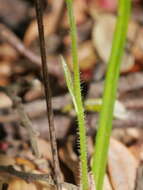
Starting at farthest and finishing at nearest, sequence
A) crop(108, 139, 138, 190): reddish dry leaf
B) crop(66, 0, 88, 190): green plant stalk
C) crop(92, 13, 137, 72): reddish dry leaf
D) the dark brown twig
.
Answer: crop(92, 13, 137, 72): reddish dry leaf → crop(108, 139, 138, 190): reddish dry leaf → the dark brown twig → crop(66, 0, 88, 190): green plant stalk

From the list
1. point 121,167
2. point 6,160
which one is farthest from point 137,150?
point 6,160

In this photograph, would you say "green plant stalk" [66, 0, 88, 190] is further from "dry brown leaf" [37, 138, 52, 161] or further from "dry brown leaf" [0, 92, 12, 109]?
"dry brown leaf" [0, 92, 12, 109]

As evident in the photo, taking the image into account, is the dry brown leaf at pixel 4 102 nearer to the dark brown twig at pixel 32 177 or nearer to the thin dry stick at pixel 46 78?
the dark brown twig at pixel 32 177

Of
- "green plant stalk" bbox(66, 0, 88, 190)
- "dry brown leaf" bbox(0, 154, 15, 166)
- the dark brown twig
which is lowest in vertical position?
the dark brown twig

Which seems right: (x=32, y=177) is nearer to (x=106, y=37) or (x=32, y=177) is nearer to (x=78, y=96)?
(x=78, y=96)

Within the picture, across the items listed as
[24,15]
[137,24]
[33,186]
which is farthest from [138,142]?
[24,15]

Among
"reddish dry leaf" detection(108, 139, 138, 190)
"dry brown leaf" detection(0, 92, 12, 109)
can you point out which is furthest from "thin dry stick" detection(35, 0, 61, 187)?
"dry brown leaf" detection(0, 92, 12, 109)
